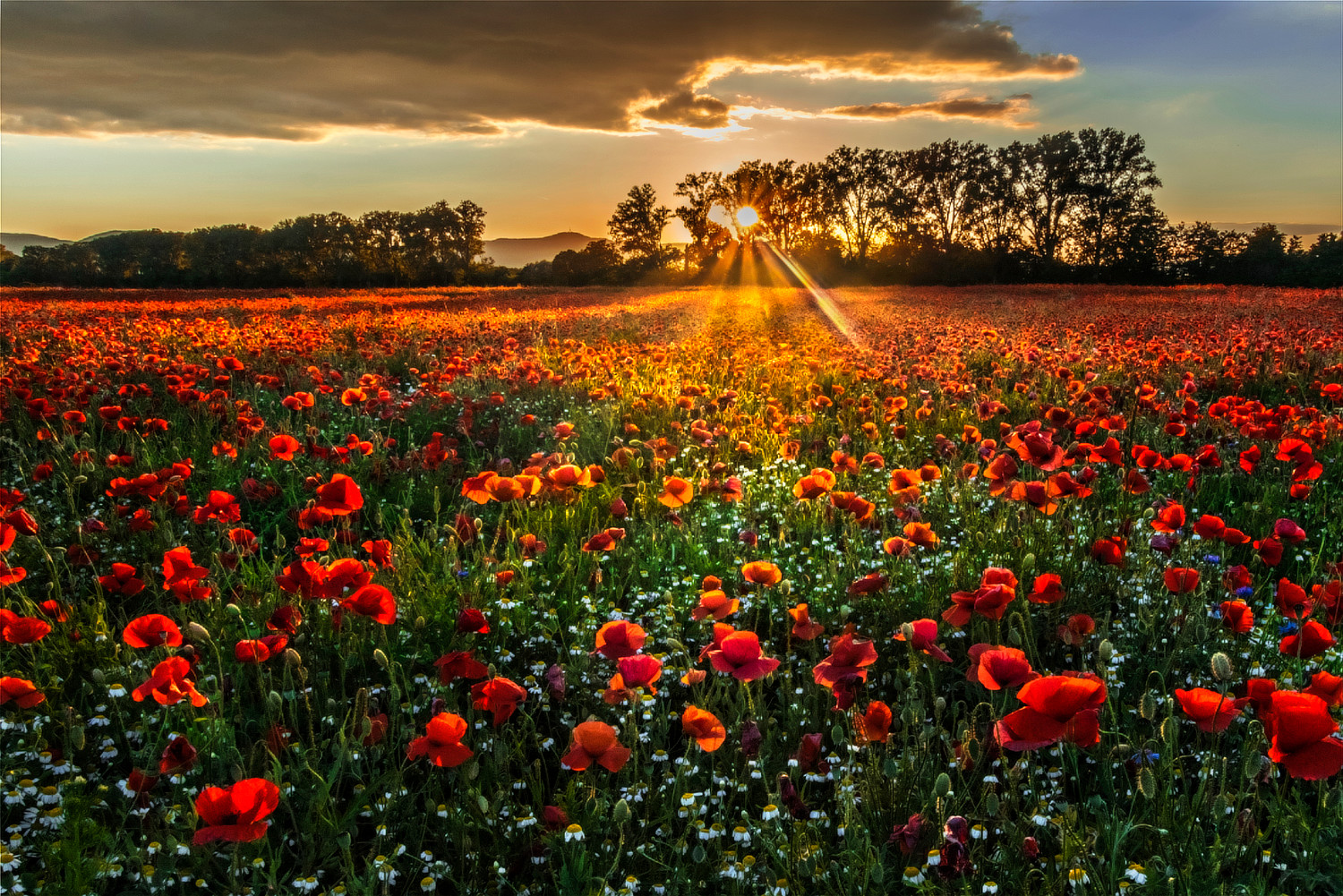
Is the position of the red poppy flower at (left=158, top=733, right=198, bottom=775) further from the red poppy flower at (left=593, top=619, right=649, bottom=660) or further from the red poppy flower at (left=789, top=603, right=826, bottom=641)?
the red poppy flower at (left=789, top=603, right=826, bottom=641)

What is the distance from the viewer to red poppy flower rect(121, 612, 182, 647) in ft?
6.50

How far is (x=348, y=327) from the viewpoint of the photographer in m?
12.2

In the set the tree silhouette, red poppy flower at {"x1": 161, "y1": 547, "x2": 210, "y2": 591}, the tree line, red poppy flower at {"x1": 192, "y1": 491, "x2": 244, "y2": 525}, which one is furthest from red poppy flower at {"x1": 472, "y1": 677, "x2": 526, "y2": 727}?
the tree silhouette

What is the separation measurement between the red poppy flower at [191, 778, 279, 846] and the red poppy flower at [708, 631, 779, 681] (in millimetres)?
936

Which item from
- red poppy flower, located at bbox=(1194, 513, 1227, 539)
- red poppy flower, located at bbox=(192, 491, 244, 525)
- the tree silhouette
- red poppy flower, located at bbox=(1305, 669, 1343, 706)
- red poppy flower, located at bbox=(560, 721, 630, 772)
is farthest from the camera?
the tree silhouette

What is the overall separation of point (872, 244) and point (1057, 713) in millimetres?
65162

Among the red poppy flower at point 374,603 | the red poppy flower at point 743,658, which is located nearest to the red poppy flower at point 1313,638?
the red poppy flower at point 743,658

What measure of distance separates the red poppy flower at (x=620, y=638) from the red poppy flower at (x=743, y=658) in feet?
0.75

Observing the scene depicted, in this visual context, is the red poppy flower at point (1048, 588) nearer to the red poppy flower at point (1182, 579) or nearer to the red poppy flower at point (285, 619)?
the red poppy flower at point (1182, 579)

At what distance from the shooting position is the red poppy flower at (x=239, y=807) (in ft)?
4.69

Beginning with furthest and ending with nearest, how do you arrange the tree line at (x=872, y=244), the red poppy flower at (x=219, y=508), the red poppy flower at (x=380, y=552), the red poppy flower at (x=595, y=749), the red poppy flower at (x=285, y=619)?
the tree line at (x=872, y=244)
the red poppy flower at (x=219, y=508)
the red poppy flower at (x=380, y=552)
the red poppy flower at (x=285, y=619)
the red poppy flower at (x=595, y=749)

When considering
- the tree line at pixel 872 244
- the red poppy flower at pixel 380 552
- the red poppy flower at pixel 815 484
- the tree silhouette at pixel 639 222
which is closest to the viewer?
the red poppy flower at pixel 380 552

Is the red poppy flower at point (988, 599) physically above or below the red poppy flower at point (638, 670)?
above

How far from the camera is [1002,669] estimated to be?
1.67 metres
